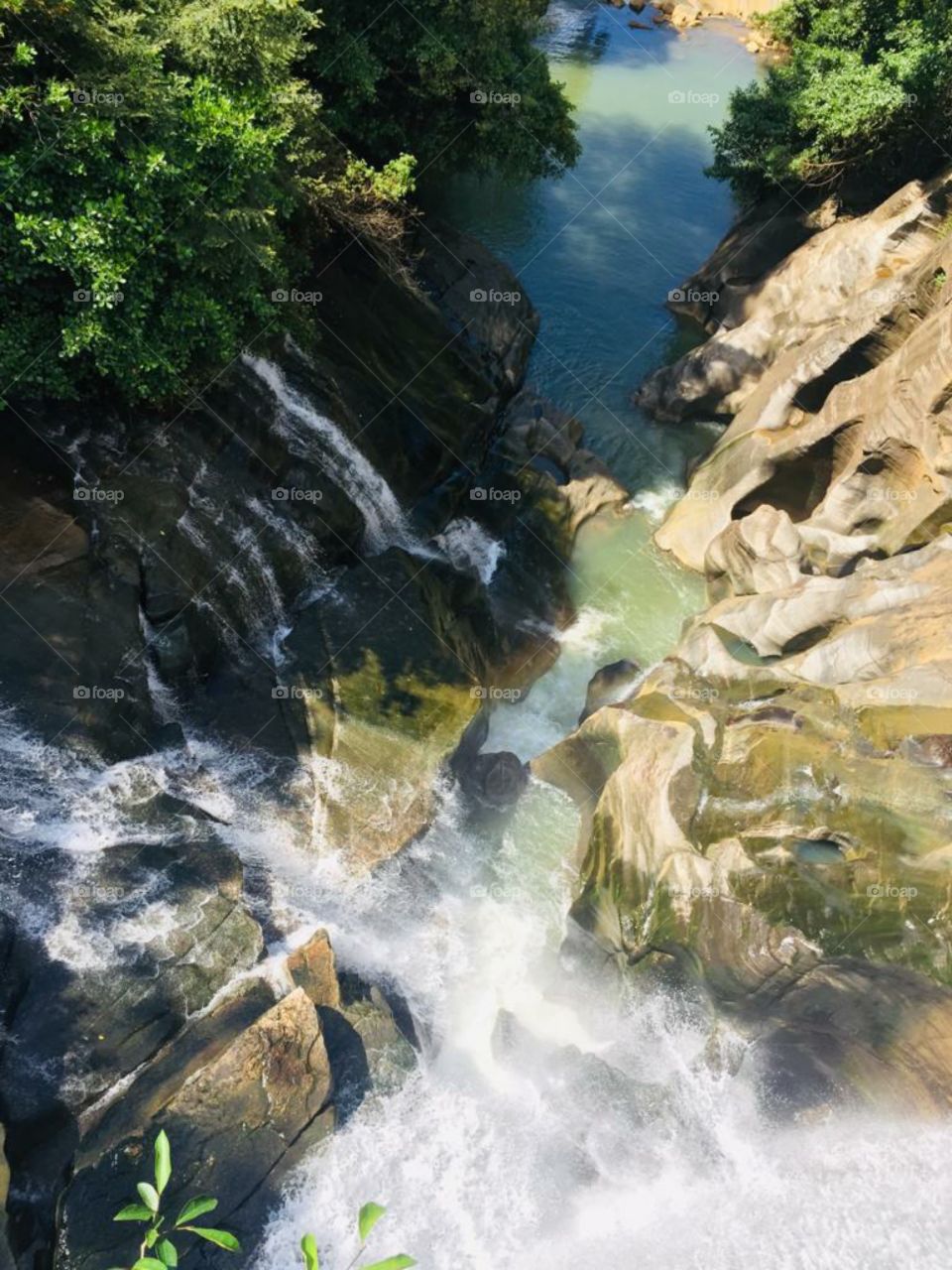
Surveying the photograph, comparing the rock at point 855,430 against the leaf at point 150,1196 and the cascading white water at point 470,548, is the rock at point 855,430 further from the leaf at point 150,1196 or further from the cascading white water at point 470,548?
the leaf at point 150,1196

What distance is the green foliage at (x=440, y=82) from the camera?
19.2 meters

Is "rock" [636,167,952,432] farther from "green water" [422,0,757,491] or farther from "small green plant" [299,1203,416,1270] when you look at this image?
"small green plant" [299,1203,416,1270]

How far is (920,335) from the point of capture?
19.1 metres

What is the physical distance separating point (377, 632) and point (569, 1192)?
9081 millimetres

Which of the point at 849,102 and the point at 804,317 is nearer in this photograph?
the point at 804,317

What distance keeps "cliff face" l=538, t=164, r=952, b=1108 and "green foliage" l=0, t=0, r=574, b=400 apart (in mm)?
9405

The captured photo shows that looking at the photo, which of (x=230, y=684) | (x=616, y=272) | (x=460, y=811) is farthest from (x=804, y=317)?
(x=230, y=684)

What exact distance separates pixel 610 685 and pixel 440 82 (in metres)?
13.0

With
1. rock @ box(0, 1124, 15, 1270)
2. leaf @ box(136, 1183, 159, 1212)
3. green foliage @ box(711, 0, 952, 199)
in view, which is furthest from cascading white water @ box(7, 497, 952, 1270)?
green foliage @ box(711, 0, 952, 199)

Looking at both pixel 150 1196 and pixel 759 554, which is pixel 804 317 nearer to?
pixel 759 554

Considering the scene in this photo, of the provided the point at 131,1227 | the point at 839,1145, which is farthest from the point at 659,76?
the point at 131,1227

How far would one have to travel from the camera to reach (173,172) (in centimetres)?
1379

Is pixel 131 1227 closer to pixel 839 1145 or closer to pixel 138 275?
pixel 839 1145

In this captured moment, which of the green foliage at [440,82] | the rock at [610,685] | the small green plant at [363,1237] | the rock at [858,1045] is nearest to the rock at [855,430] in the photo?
the rock at [610,685]
